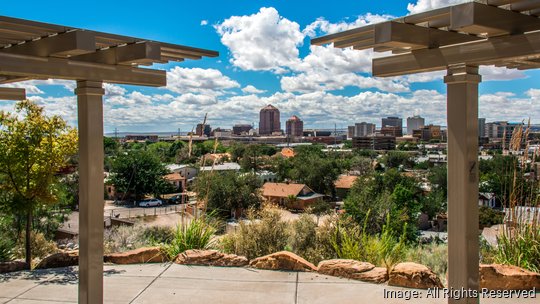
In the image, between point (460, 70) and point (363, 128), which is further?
point (363, 128)

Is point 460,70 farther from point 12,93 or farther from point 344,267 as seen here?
point 12,93

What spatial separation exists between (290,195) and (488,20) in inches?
1076

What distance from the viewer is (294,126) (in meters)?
118

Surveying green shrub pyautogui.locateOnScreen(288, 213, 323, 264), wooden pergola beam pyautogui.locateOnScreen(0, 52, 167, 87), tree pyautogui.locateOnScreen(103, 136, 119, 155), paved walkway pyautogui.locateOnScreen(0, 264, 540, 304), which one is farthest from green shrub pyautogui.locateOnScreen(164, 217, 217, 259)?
tree pyautogui.locateOnScreen(103, 136, 119, 155)

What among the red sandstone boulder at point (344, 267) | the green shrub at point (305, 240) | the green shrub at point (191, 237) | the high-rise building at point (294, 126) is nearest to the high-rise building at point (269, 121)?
the high-rise building at point (294, 126)

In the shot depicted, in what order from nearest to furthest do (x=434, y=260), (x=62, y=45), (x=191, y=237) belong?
(x=62, y=45) → (x=434, y=260) → (x=191, y=237)

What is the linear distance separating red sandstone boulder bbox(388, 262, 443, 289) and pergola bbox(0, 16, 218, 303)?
2.73 m

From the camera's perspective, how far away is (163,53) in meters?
3.27

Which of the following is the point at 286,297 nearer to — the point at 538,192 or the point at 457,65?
the point at 457,65

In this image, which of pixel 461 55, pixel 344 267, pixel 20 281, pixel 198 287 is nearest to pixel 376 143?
pixel 344 267

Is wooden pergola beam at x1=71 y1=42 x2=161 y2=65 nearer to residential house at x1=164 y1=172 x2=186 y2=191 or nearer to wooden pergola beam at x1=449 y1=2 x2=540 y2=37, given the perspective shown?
wooden pergola beam at x1=449 y1=2 x2=540 y2=37

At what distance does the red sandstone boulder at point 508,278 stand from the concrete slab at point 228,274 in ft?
6.11

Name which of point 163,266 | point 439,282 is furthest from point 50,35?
point 439,282

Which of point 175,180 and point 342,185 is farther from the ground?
point 175,180
